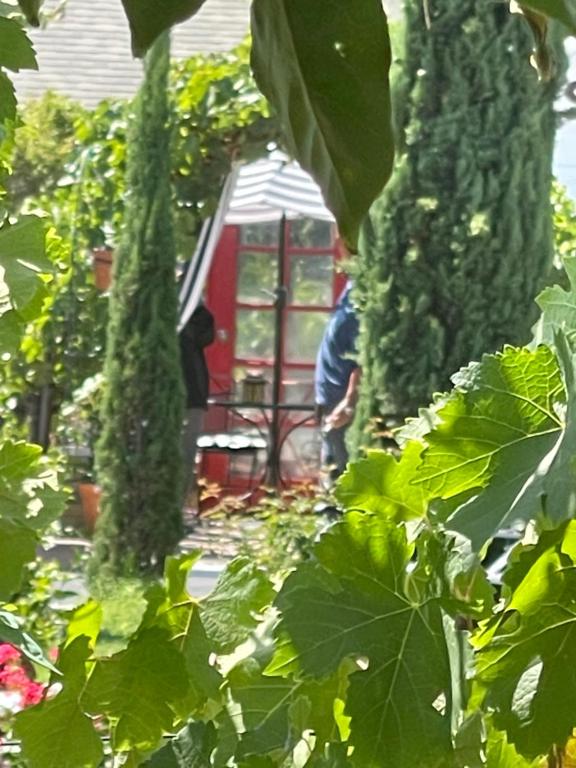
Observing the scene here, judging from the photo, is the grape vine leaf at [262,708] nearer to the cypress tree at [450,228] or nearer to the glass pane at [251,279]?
the cypress tree at [450,228]

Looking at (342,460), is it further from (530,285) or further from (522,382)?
(522,382)

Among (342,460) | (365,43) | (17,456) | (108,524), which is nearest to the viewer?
(365,43)

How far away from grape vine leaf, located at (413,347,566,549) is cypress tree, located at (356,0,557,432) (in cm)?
359

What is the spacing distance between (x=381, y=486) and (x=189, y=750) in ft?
0.40

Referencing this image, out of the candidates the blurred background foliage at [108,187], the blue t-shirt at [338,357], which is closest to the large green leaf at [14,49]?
the blue t-shirt at [338,357]

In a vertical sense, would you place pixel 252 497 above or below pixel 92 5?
below

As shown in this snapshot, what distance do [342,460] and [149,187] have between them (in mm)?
1376

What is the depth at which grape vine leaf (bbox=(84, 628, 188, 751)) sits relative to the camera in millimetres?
538

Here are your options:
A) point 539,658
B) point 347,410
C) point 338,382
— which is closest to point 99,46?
point 338,382

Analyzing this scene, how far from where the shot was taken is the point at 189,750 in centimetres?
49

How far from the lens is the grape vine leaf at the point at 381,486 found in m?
0.50

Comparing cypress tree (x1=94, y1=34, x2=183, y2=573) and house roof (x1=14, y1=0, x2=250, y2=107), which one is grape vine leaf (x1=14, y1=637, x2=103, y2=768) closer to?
cypress tree (x1=94, y1=34, x2=183, y2=573)

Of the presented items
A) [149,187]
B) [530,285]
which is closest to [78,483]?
[149,187]

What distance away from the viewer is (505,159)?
409 cm
